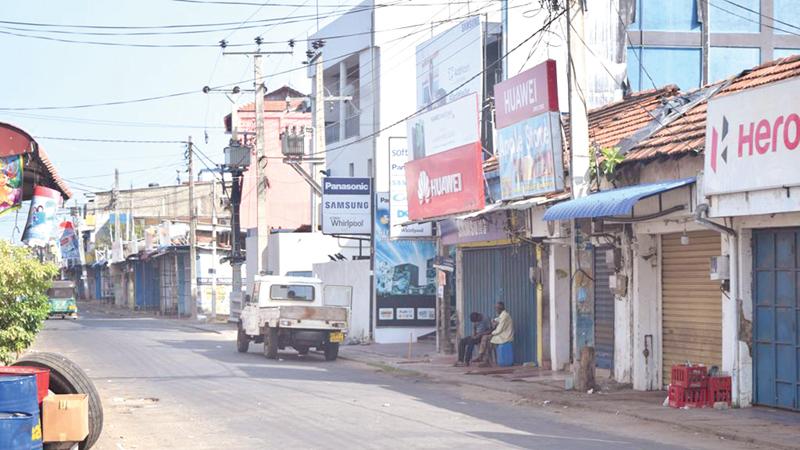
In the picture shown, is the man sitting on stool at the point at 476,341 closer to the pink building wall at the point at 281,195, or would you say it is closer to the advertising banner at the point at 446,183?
the advertising banner at the point at 446,183

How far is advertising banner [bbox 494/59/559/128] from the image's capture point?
72.6 feet

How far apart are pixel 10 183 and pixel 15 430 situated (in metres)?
8.75

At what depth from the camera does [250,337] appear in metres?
34.0

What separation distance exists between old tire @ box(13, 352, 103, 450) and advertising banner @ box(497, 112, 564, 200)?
37.0 ft

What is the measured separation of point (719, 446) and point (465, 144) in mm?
14699

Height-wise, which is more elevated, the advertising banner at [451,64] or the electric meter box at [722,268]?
the advertising banner at [451,64]

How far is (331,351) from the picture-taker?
3184cm

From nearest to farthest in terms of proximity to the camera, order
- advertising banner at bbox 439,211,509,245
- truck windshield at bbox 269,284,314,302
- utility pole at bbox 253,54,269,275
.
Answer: advertising banner at bbox 439,211,509,245, truck windshield at bbox 269,284,314,302, utility pole at bbox 253,54,269,275

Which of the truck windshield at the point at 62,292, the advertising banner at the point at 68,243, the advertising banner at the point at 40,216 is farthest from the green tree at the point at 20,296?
the advertising banner at the point at 68,243

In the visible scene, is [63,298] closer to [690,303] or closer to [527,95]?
[527,95]

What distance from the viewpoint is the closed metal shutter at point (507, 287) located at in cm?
2739

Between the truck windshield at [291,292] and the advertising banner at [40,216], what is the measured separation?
14.0 m

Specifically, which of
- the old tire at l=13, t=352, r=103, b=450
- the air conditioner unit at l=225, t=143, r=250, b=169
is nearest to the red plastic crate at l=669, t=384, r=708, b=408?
the old tire at l=13, t=352, r=103, b=450

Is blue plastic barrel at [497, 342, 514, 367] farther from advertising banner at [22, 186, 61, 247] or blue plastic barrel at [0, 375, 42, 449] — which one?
blue plastic barrel at [0, 375, 42, 449]
